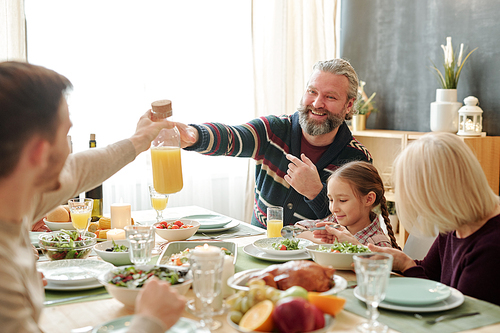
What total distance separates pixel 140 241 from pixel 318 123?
150 centimetres

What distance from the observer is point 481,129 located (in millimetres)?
3182

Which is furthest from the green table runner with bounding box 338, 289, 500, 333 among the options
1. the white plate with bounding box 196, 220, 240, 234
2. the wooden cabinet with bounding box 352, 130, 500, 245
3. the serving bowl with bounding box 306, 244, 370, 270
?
the wooden cabinet with bounding box 352, 130, 500, 245

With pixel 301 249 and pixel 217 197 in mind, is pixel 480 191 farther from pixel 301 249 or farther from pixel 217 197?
pixel 217 197

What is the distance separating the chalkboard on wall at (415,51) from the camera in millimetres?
3255

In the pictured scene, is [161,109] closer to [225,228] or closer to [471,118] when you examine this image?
[225,228]

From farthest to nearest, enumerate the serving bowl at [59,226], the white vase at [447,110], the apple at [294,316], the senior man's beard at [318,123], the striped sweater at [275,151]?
the white vase at [447,110], the senior man's beard at [318,123], the striped sweater at [275,151], the serving bowl at [59,226], the apple at [294,316]

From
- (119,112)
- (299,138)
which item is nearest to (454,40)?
(299,138)

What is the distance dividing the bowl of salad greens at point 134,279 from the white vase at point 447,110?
8.40 ft

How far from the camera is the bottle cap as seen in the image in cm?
161

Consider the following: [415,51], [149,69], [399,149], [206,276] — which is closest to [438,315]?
[206,276]

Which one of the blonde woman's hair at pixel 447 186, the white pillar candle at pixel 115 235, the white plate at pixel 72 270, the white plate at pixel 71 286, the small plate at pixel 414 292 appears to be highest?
the blonde woman's hair at pixel 447 186

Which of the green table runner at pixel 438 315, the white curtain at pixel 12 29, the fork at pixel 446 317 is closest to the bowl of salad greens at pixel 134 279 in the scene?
the green table runner at pixel 438 315

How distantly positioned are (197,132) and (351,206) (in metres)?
0.81

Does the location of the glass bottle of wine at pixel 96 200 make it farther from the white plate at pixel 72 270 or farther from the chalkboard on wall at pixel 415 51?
the chalkboard on wall at pixel 415 51
